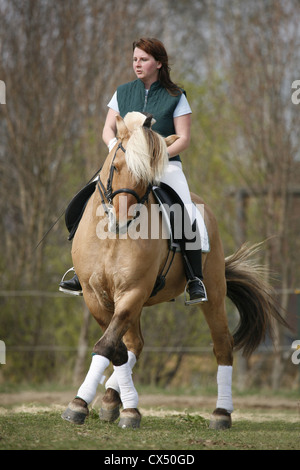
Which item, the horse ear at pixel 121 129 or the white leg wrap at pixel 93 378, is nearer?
the white leg wrap at pixel 93 378

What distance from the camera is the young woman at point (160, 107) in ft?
18.2

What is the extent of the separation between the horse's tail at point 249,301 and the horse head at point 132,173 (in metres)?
2.36

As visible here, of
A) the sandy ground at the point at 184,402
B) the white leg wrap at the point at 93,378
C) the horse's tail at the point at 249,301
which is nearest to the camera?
the white leg wrap at the point at 93,378

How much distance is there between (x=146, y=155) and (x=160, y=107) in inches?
44.9

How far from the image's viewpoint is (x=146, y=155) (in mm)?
4559

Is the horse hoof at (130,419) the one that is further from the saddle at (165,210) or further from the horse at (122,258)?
the saddle at (165,210)

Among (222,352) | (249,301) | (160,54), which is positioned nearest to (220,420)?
(222,352)

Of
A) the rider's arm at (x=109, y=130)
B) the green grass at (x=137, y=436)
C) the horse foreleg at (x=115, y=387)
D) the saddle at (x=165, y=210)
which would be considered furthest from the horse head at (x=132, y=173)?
the horse foreleg at (x=115, y=387)

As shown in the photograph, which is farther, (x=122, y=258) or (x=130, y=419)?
(x=130, y=419)

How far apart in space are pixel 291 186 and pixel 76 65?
Answer: 13.5 feet

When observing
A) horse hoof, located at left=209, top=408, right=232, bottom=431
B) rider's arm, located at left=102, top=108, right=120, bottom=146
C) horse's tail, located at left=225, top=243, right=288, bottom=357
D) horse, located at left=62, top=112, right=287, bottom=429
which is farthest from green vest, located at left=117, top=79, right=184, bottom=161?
horse hoof, located at left=209, top=408, right=232, bottom=431

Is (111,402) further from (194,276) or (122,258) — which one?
(122,258)
